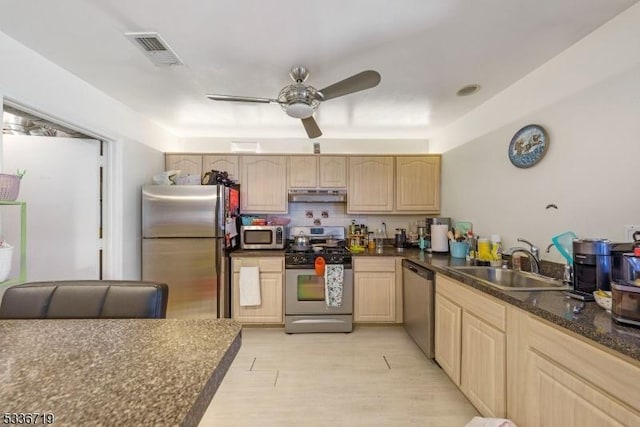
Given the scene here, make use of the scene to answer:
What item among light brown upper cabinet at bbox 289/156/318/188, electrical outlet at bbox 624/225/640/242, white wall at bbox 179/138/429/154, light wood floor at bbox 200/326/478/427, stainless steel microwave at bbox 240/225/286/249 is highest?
white wall at bbox 179/138/429/154

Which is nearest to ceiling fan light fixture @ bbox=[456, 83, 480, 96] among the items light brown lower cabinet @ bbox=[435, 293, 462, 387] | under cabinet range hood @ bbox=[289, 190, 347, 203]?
under cabinet range hood @ bbox=[289, 190, 347, 203]

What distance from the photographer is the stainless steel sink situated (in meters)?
1.78

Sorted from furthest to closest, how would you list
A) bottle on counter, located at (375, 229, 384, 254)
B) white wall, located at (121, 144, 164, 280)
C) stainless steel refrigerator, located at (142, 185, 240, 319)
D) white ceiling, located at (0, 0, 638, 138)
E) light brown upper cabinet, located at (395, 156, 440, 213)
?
light brown upper cabinet, located at (395, 156, 440, 213) → bottle on counter, located at (375, 229, 384, 254) → stainless steel refrigerator, located at (142, 185, 240, 319) → white wall, located at (121, 144, 164, 280) → white ceiling, located at (0, 0, 638, 138)

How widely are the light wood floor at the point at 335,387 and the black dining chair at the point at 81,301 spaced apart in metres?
1.10

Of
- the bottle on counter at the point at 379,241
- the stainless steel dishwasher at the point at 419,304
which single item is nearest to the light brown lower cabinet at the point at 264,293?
the bottle on counter at the point at 379,241

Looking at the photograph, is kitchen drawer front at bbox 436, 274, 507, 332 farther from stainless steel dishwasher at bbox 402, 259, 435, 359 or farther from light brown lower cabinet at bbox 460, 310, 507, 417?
stainless steel dishwasher at bbox 402, 259, 435, 359

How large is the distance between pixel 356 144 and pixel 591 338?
3.27 meters

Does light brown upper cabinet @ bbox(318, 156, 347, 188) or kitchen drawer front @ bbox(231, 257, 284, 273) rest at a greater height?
light brown upper cabinet @ bbox(318, 156, 347, 188)

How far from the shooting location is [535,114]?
2.13 m

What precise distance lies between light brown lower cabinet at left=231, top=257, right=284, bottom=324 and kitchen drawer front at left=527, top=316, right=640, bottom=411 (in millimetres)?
2367

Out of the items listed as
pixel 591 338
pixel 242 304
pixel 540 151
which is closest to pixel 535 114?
pixel 540 151

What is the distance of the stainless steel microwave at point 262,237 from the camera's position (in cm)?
336

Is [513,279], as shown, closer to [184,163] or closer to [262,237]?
[262,237]

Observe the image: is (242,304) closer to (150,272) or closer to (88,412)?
(150,272)
